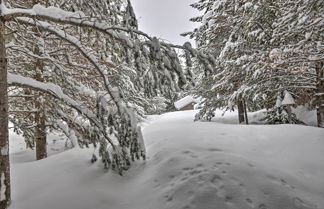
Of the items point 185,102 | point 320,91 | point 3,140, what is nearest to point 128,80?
point 3,140

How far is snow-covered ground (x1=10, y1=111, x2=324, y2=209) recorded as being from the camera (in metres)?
2.98

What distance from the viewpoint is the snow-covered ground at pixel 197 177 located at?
2.98 m

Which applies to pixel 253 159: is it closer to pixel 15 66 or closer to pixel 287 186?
pixel 287 186

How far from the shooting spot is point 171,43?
3592 millimetres

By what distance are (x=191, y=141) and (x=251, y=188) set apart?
5.98 feet

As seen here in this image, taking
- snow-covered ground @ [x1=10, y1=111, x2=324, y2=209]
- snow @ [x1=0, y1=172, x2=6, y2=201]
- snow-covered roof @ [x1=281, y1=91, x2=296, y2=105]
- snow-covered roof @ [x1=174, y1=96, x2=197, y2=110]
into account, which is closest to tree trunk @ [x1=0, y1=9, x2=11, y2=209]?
snow @ [x1=0, y1=172, x2=6, y2=201]

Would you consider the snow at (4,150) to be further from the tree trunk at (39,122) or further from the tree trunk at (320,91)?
the tree trunk at (320,91)

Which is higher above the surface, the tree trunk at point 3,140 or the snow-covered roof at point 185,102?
the snow-covered roof at point 185,102

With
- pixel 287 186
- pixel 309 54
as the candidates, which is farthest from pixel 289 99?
pixel 287 186

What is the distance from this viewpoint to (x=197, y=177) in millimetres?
3357

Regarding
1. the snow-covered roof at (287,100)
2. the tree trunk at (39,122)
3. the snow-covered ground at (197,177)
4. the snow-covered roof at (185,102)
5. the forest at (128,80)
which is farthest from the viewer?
the snow-covered roof at (185,102)

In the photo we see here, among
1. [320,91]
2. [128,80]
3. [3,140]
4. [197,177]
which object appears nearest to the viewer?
[197,177]

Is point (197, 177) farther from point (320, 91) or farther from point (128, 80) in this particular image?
point (128, 80)

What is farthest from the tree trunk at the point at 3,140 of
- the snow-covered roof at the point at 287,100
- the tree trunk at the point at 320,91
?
the tree trunk at the point at 320,91
